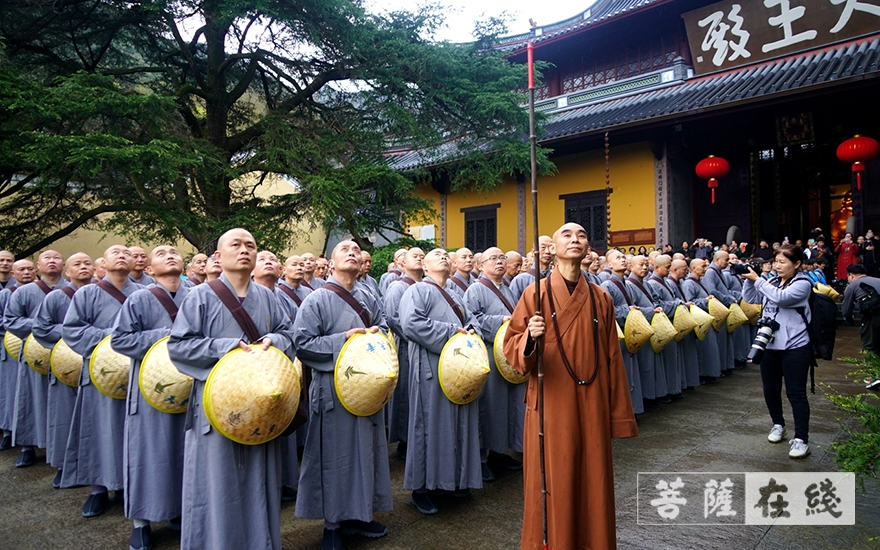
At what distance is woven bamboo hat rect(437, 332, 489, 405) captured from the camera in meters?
4.08

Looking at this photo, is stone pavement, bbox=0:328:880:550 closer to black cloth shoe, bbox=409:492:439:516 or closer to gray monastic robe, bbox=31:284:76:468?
black cloth shoe, bbox=409:492:439:516

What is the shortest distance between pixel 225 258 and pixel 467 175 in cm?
963

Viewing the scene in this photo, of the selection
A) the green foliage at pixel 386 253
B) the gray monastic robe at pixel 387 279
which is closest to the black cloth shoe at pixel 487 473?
the gray monastic robe at pixel 387 279

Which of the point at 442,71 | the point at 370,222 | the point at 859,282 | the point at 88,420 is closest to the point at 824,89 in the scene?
the point at 859,282

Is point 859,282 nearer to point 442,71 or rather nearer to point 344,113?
point 442,71

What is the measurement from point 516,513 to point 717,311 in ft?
17.9

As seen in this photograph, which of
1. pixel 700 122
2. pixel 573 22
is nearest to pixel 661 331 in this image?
pixel 700 122

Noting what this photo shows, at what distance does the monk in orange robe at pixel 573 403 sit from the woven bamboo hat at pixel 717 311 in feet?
18.7

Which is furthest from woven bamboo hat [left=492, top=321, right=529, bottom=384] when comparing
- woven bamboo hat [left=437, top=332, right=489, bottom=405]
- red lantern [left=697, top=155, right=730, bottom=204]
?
red lantern [left=697, top=155, right=730, bottom=204]

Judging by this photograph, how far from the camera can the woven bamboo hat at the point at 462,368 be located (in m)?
4.08

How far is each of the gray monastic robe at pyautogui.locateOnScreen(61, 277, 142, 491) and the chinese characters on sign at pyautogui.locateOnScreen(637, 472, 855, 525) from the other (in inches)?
151

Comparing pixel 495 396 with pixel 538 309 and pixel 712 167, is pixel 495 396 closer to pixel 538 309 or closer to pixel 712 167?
pixel 538 309

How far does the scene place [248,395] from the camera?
9.34 feet

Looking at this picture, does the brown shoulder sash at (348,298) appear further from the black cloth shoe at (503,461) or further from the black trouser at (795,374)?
the black trouser at (795,374)
